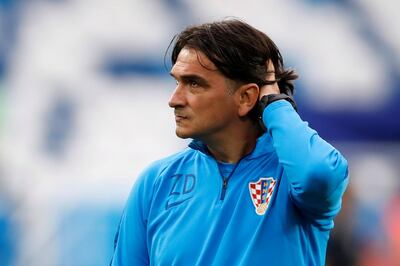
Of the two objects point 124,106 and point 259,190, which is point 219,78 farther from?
point 124,106

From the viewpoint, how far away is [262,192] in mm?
2146

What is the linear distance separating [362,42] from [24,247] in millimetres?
1877

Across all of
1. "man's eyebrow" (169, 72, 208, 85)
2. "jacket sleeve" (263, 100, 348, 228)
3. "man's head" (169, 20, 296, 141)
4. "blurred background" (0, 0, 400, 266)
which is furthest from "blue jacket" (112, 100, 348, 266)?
"blurred background" (0, 0, 400, 266)

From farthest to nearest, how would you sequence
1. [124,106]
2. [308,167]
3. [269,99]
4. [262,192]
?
[124,106], [269,99], [262,192], [308,167]

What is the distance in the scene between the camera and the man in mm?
2072

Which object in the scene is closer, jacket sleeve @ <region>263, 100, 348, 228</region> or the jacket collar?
jacket sleeve @ <region>263, 100, 348, 228</region>

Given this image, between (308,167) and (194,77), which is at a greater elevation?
(194,77)

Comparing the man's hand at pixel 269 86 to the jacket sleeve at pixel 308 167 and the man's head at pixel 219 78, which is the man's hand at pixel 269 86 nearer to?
the man's head at pixel 219 78

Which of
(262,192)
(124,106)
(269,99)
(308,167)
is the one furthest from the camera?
(124,106)

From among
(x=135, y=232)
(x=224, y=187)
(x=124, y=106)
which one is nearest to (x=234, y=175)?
(x=224, y=187)

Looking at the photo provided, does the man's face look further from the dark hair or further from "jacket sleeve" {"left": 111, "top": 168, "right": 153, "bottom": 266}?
"jacket sleeve" {"left": 111, "top": 168, "right": 153, "bottom": 266}

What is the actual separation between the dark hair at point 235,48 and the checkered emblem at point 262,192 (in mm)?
307

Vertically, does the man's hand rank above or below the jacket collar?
above

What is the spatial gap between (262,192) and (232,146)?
20cm
